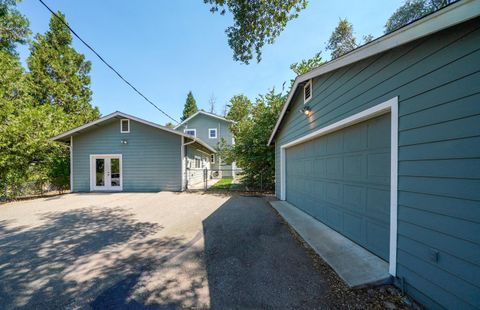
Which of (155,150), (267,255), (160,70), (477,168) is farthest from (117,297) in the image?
(160,70)

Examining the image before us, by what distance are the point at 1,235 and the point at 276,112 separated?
35.2 ft

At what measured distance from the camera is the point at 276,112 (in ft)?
35.4

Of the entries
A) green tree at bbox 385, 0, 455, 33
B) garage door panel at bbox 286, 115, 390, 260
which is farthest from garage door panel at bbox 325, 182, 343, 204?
green tree at bbox 385, 0, 455, 33

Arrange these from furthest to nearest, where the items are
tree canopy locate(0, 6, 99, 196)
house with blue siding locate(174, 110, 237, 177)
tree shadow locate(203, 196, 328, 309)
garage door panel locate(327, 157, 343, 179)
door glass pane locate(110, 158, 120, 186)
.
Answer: house with blue siding locate(174, 110, 237, 177)
door glass pane locate(110, 158, 120, 186)
tree canopy locate(0, 6, 99, 196)
garage door panel locate(327, 157, 343, 179)
tree shadow locate(203, 196, 328, 309)

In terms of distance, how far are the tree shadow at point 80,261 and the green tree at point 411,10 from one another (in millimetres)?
19951

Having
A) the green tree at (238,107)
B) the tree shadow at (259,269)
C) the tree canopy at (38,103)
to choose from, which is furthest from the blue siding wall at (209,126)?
the tree shadow at (259,269)

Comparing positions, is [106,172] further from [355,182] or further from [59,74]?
[59,74]

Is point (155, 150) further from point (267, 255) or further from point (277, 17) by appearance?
point (267, 255)

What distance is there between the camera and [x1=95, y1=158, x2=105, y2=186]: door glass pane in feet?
36.5

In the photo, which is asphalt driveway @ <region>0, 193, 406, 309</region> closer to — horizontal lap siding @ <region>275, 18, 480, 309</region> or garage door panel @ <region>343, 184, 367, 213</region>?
horizontal lap siding @ <region>275, 18, 480, 309</region>

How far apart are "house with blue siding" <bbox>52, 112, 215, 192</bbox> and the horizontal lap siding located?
382 inches

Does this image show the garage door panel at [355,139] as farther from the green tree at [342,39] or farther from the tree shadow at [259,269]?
→ the green tree at [342,39]

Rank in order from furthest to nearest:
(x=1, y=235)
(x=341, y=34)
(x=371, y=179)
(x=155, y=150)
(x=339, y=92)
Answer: (x=341, y=34) → (x=155, y=150) → (x=1, y=235) → (x=339, y=92) → (x=371, y=179)

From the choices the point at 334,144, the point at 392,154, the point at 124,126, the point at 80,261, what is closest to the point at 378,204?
the point at 392,154
